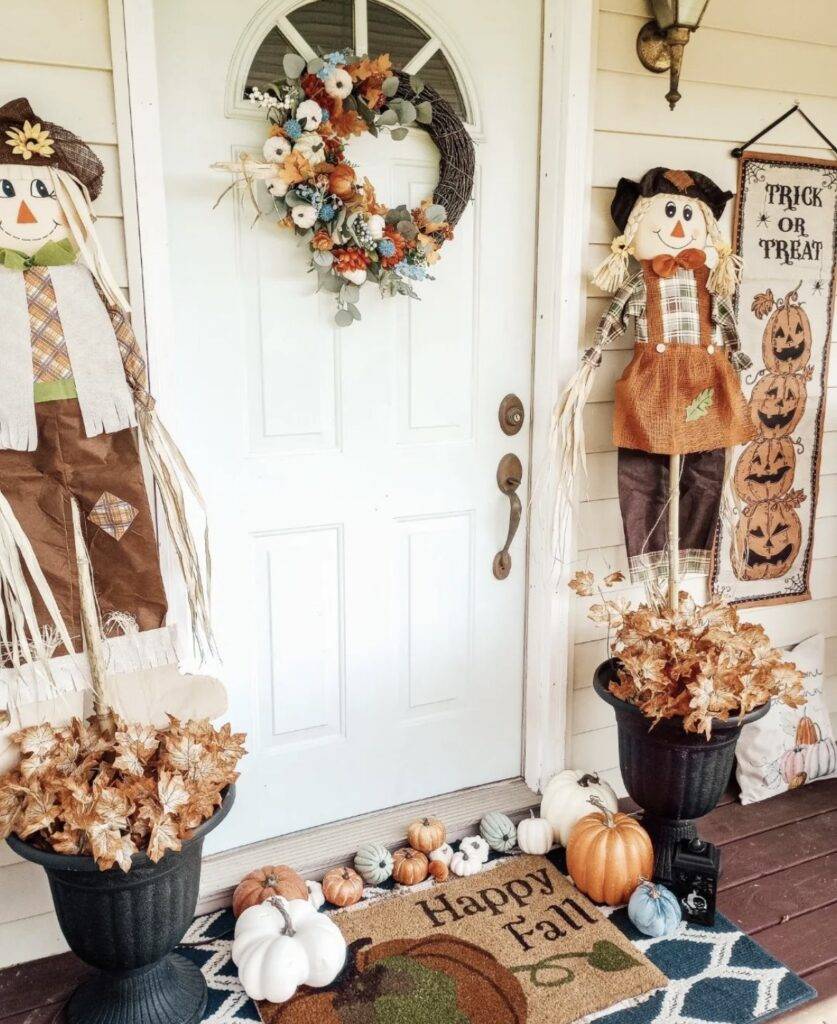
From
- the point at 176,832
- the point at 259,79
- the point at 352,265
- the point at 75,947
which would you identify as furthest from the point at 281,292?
the point at 75,947

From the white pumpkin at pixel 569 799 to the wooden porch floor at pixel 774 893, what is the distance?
32 cm

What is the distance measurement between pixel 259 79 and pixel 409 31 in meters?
0.36

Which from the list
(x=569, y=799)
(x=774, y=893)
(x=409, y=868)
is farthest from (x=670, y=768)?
(x=409, y=868)

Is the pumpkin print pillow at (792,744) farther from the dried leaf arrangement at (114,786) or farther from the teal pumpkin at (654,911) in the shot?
the dried leaf arrangement at (114,786)

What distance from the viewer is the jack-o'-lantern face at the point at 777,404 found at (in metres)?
2.31

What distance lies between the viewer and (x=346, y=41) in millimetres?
1819

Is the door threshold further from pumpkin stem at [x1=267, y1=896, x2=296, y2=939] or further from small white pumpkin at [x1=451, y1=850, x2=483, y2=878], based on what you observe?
pumpkin stem at [x1=267, y1=896, x2=296, y2=939]

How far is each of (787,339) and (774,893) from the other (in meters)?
1.38

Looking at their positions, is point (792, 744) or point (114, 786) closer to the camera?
point (114, 786)

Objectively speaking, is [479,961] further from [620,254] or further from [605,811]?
[620,254]

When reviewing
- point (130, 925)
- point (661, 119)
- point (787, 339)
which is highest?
point (661, 119)

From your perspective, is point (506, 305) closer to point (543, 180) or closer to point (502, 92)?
point (543, 180)

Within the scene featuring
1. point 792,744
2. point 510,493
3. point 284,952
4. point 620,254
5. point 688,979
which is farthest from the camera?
point 792,744

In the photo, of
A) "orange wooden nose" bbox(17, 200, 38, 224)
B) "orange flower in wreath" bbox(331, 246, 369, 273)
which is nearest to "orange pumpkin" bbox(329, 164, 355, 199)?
"orange flower in wreath" bbox(331, 246, 369, 273)
